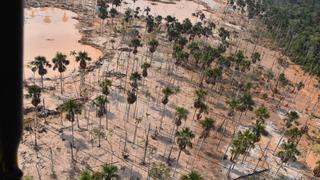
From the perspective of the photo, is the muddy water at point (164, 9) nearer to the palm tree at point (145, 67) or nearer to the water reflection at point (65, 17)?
the water reflection at point (65, 17)

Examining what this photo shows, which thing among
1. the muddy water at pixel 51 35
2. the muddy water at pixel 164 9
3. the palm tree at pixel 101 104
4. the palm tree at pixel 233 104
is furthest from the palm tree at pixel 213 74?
the muddy water at pixel 164 9

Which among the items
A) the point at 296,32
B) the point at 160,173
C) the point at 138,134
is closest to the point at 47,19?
the point at 138,134

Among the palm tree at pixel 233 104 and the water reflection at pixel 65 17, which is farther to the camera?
the water reflection at pixel 65 17

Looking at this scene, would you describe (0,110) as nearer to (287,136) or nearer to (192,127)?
(192,127)

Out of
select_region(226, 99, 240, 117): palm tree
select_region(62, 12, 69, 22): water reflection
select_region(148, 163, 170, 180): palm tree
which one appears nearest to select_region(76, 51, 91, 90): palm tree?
select_region(148, 163, 170, 180): palm tree

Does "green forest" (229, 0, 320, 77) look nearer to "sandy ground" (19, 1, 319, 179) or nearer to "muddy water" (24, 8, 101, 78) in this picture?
"sandy ground" (19, 1, 319, 179)

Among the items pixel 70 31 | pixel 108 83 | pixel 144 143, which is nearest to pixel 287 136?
pixel 144 143
